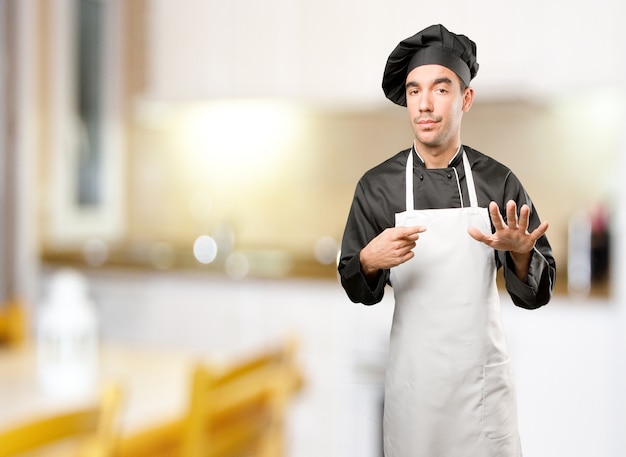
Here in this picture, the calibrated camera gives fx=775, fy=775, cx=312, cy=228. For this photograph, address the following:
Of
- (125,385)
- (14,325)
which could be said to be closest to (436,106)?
(125,385)

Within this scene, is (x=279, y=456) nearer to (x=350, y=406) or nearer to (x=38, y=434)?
(x=38, y=434)

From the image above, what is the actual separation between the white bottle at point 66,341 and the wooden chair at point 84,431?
1.16 feet

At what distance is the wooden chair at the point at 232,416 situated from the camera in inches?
38.7

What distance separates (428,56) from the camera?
0.12 meters

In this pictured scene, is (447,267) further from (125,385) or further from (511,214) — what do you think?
(125,385)

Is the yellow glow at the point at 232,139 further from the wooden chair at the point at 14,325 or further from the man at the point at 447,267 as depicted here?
the man at the point at 447,267

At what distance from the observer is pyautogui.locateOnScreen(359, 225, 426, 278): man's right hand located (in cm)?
11

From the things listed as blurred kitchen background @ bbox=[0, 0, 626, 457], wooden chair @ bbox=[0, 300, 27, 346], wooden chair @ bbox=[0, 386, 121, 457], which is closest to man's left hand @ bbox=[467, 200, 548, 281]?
wooden chair @ bbox=[0, 386, 121, 457]

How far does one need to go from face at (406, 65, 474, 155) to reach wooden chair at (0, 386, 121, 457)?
0.78 metres

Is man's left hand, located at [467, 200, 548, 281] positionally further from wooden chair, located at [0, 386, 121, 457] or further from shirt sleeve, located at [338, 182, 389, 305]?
wooden chair, located at [0, 386, 121, 457]

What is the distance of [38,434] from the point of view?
81 cm

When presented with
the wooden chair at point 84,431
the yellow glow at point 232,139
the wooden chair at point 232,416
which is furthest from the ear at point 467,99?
the yellow glow at point 232,139

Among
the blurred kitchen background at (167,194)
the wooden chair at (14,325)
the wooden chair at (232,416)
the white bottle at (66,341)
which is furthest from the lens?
the blurred kitchen background at (167,194)

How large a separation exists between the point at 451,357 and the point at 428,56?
0.15ft
